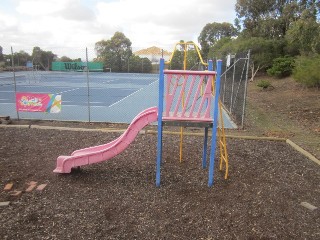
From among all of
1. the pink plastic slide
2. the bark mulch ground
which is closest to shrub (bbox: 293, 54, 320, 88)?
the bark mulch ground

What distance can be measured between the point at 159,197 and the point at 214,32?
212ft

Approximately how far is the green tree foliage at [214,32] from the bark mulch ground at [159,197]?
5958 cm

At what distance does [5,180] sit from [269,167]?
4805mm

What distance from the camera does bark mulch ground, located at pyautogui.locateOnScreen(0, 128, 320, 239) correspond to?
3650mm

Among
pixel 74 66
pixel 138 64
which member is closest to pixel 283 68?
pixel 138 64

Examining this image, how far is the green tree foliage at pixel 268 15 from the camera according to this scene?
29922mm

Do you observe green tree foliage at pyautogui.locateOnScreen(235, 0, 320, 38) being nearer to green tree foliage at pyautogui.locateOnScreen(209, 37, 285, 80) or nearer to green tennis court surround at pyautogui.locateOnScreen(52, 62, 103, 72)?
green tree foliage at pyautogui.locateOnScreen(209, 37, 285, 80)

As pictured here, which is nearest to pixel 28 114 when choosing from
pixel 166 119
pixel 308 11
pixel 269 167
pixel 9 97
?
pixel 9 97

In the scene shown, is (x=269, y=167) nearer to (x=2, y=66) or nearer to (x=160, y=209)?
(x=160, y=209)

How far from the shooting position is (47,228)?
3627 millimetres

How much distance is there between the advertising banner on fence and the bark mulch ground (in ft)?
9.25

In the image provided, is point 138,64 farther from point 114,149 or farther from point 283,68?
point 114,149

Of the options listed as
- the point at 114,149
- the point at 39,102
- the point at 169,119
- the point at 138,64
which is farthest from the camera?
the point at 138,64

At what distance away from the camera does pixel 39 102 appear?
9773mm
